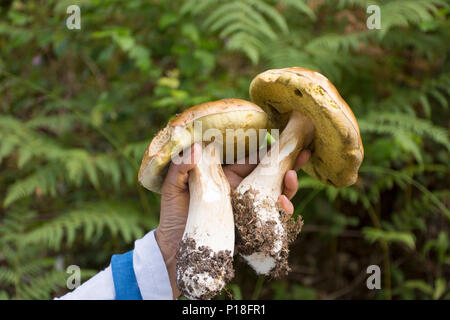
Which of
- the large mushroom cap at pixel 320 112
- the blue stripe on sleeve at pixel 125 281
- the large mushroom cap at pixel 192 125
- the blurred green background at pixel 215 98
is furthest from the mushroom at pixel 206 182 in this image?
the blurred green background at pixel 215 98

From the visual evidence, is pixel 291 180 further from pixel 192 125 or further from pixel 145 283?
pixel 145 283

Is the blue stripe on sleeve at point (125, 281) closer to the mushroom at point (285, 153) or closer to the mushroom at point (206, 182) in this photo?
the mushroom at point (206, 182)

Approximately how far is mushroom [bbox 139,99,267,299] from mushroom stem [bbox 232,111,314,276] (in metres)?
0.06

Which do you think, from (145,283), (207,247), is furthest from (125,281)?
(207,247)

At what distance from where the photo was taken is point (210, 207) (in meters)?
1.33

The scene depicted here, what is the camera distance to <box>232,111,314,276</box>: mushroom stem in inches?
53.2

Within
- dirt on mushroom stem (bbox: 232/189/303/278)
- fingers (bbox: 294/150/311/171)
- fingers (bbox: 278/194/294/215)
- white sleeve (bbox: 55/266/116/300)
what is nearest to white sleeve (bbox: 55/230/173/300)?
white sleeve (bbox: 55/266/116/300)

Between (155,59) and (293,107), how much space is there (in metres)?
1.69

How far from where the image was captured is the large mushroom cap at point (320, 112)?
Result: 130 cm

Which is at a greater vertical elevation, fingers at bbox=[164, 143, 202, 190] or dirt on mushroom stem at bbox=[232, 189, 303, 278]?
fingers at bbox=[164, 143, 202, 190]

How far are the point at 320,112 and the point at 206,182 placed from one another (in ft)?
1.58

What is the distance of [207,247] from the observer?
1.29m

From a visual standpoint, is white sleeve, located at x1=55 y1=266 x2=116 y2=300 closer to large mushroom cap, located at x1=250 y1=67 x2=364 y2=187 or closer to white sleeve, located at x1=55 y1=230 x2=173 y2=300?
white sleeve, located at x1=55 y1=230 x2=173 y2=300

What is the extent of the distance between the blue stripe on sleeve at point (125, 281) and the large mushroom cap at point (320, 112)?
33.1 inches
